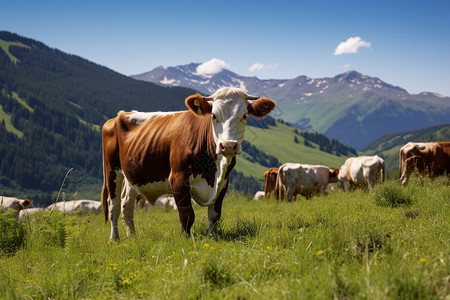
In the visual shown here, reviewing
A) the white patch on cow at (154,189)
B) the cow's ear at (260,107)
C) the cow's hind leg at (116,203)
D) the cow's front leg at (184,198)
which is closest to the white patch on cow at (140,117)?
the cow's hind leg at (116,203)

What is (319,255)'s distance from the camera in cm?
394

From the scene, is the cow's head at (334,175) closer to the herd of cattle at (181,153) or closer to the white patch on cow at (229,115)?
the herd of cattle at (181,153)

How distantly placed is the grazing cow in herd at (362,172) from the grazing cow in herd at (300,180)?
1014mm

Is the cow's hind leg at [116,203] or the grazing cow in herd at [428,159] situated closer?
the cow's hind leg at [116,203]

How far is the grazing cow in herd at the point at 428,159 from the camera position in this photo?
48.8 feet

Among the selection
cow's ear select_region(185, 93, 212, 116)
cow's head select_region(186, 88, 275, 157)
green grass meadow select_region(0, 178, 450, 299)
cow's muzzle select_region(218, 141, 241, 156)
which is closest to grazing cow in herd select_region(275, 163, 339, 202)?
green grass meadow select_region(0, 178, 450, 299)

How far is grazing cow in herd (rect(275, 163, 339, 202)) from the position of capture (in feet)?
56.3

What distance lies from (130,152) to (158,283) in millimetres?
4353

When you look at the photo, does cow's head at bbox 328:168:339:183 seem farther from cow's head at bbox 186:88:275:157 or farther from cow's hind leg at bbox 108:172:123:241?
cow's head at bbox 186:88:275:157

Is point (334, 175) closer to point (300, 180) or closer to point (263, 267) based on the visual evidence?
point (300, 180)

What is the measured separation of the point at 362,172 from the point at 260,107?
1154 cm

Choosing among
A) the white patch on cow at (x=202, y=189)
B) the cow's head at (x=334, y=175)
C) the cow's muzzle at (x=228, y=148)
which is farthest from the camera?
the cow's head at (x=334, y=175)

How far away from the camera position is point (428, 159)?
15.1 metres

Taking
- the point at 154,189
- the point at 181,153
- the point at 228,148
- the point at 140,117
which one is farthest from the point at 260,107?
the point at 140,117
